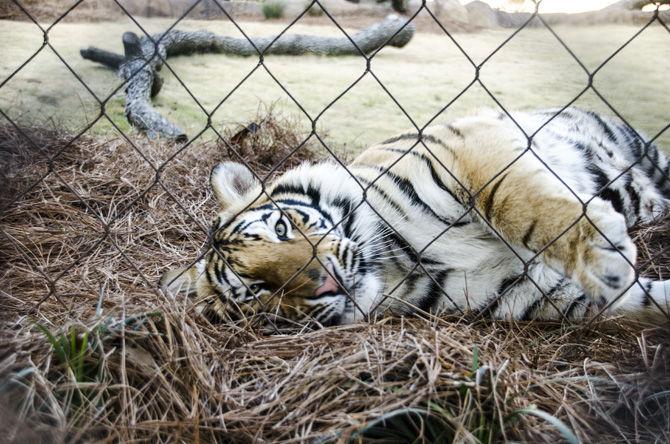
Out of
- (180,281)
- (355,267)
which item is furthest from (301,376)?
(180,281)

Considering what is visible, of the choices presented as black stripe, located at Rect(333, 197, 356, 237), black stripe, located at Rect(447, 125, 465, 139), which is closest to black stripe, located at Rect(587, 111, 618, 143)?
black stripe, located at Rect(447, 125, 465, 139)

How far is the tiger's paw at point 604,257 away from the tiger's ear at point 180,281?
3.47 ft

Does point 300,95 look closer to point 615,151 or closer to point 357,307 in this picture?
point 615,151

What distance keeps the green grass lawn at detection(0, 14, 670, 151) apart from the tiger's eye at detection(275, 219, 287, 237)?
120 centimetres

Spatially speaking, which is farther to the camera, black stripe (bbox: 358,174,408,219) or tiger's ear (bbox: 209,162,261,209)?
tiger's ear (bbox: 209,162,261,209)

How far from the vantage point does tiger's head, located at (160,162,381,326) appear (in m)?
1.93

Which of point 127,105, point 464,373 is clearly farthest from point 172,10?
point 464,373

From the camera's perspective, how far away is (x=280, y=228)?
2086 mm

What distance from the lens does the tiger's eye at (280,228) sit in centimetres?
207

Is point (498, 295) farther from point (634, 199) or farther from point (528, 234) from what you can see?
point (634, 199)

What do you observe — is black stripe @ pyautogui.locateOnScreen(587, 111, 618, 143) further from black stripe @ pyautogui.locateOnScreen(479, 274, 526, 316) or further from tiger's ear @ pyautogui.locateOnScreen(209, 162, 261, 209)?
tiger's ear @ pyautogui.locateOnScreen(209, 162, 261, 209)

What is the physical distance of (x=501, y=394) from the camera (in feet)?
4.74

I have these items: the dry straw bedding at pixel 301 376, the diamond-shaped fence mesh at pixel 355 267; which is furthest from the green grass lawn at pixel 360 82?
the dry straw bedding at pixel 301 376

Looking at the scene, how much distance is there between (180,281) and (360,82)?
7.98 feet
